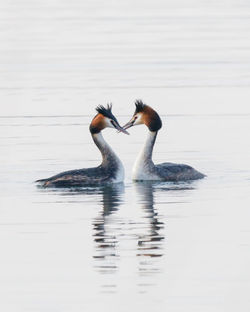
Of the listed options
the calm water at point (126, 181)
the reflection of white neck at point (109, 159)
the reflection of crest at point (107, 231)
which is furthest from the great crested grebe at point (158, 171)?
the reflection of crest at point (107, 231)

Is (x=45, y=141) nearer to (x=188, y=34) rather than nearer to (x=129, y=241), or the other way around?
(x=129, y=241)

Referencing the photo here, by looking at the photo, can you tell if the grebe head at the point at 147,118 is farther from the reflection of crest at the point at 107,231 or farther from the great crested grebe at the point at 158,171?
the reflection of crest at the point at 107,231

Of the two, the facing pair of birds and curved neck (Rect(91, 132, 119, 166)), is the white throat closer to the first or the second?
the facing pair of birds

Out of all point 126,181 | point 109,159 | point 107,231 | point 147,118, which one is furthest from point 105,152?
point 107,231

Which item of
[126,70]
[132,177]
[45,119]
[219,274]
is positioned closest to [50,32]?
[126,70]

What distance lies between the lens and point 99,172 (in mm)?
22016

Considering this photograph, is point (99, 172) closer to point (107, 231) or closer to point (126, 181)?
point (126, 181)

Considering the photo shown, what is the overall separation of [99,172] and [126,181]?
2.36 ft

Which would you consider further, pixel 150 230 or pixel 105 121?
pixel 105 121

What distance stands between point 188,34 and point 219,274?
32.8 m

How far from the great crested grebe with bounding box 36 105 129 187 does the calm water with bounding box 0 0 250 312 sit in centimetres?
16

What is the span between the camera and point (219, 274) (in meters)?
15.5

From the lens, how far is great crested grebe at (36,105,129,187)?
21469mm

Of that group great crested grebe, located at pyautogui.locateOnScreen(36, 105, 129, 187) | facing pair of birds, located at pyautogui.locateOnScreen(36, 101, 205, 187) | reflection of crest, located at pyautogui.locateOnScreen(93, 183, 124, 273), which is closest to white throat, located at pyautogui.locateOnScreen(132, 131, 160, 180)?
facing pair of birds, located at pyautogui.locateOnScreen(36, 101, 205, 187)
